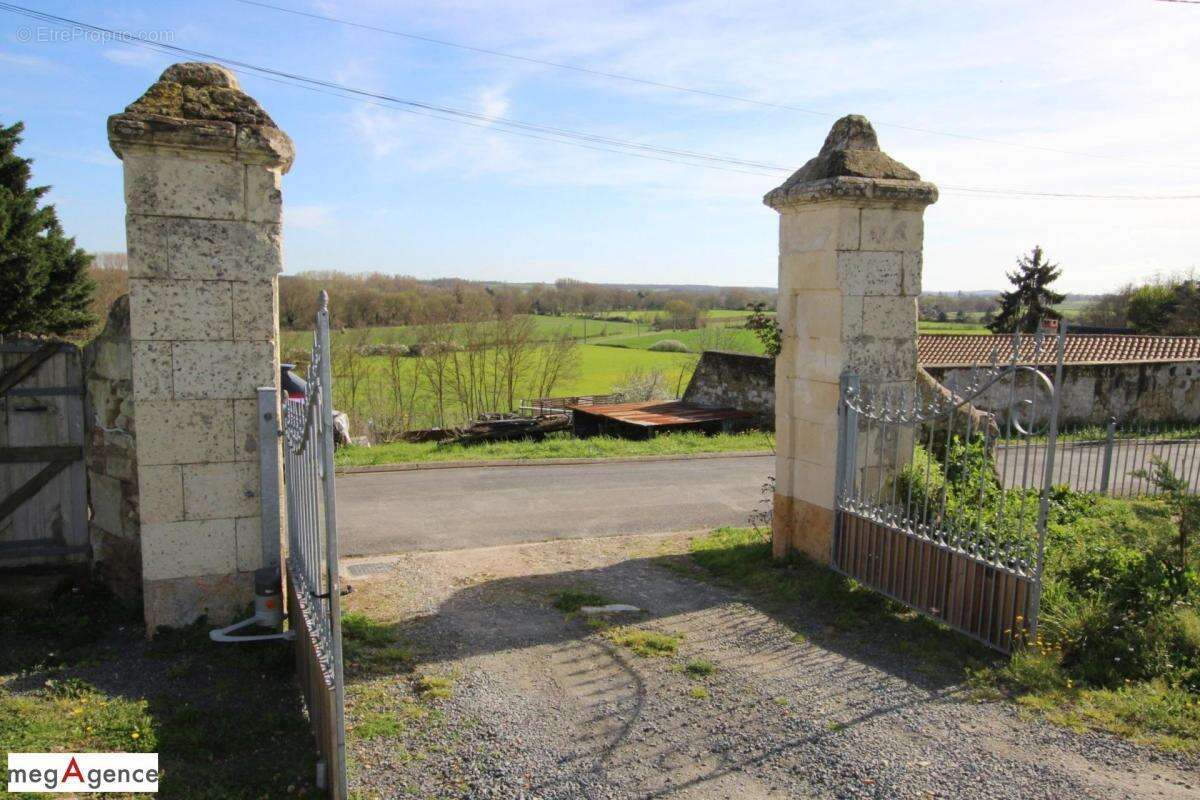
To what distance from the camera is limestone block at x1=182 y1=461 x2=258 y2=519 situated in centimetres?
478

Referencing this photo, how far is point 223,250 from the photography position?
466 cm

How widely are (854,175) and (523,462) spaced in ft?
25.0

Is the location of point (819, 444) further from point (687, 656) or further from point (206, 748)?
point (206, 748)

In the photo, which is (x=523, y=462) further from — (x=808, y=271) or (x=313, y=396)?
(x=313, y=396)

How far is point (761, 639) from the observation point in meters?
5.25

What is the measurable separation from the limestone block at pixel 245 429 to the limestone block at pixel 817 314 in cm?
395

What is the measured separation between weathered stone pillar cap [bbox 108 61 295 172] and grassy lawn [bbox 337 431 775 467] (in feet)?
26.3

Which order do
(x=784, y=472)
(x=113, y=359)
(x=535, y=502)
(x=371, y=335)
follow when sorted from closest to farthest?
(x=113, y=359), (x=784, y=472), (x=535, y=502), (x=371, y=335)

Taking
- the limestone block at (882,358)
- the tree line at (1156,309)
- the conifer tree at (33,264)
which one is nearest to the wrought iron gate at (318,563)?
the limestone block at (882,358)

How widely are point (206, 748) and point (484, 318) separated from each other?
20.9 metres

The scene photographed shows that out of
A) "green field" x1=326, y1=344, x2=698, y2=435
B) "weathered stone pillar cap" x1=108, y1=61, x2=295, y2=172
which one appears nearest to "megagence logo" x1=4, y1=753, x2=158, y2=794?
"weathered stone pillar cap" x1=108, y1=61, x2=295, y2=172

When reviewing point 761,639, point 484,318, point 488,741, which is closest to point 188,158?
point 488,741

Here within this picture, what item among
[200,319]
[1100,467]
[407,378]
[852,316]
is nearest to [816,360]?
[852,316]

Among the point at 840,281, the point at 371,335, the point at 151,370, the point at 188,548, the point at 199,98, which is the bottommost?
the point at 188,548
